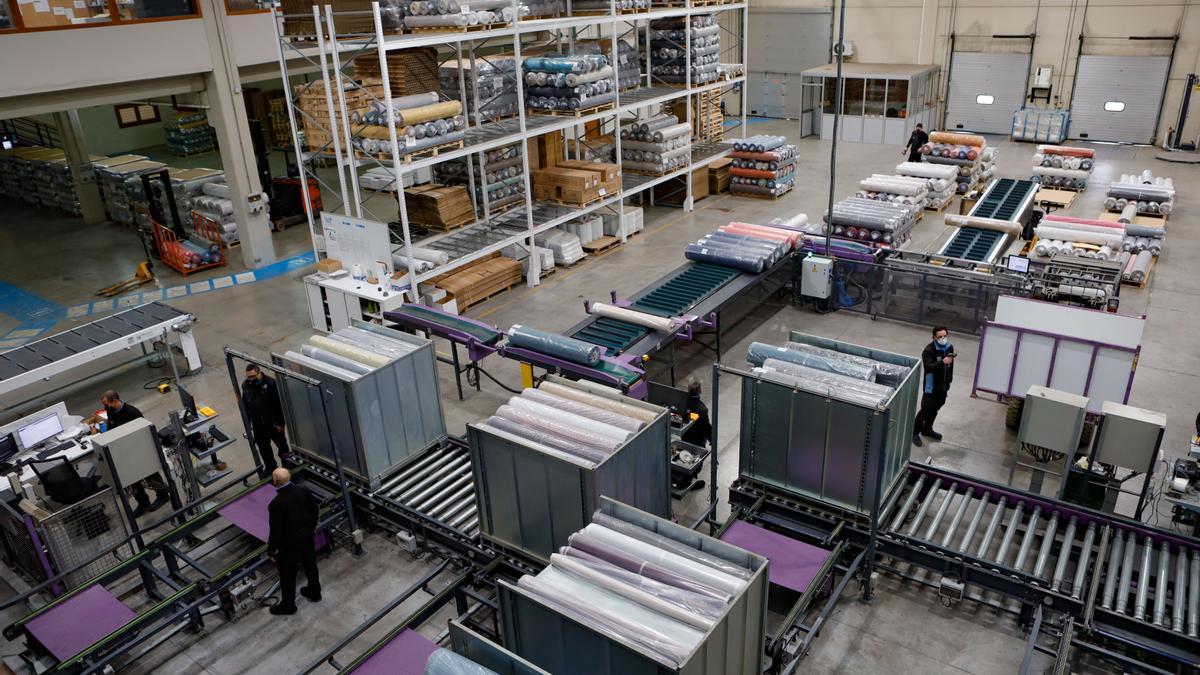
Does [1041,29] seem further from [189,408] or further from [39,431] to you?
[39,431]

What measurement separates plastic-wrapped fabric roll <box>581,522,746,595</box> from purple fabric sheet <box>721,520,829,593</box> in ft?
6.44

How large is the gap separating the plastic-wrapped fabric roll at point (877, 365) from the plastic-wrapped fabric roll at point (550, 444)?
2.80 meters

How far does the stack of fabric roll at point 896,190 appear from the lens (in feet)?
57.8

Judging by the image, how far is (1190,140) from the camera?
78.0 ft

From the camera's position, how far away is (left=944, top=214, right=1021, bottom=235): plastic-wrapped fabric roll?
15953 mm

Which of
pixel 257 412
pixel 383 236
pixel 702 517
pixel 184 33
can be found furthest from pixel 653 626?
pixel 184 33

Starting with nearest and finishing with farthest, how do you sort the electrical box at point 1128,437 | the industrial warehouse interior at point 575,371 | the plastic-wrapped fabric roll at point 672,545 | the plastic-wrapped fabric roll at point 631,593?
the plastic-wrapped fabric roll at point 631,593 < the plastic-wrapped fabric roll at point 672,545 < the industrial warehouse interior at point 575,371 < the electrical box at point 1128,437

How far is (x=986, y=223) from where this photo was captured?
637 inches

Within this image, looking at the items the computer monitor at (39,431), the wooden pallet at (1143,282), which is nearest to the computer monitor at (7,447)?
the computer monitor at (39,431)

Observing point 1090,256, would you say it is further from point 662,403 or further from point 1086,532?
point 662,403

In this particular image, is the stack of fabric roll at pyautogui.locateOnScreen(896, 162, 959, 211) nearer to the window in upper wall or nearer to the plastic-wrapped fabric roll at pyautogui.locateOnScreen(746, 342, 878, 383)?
the plastic-wrapped fabric roll at pyautogui.locateOnScreen(746, 342, 878, 383)

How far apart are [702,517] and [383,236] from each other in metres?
7.47

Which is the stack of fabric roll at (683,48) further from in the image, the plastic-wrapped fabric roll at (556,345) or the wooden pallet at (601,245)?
the plastic-wrapped fabric roll at (556,345)

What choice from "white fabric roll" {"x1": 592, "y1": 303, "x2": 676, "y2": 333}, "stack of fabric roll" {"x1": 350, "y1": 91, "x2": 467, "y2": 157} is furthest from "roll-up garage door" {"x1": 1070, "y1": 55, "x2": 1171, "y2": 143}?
"stack of fabric roll" {"x1": 350, "y1": 91, "x2": 467, "y2": 157}
